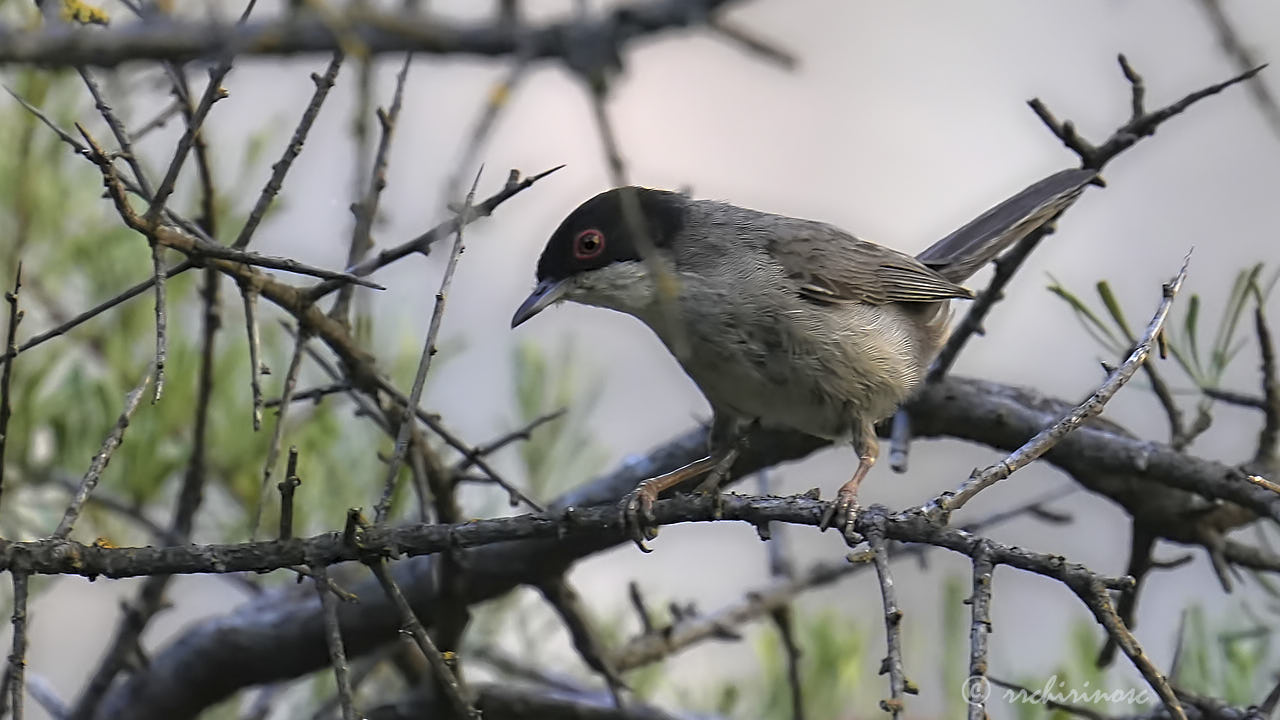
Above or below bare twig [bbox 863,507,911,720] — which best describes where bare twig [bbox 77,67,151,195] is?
above

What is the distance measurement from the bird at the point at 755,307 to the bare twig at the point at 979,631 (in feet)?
4.65

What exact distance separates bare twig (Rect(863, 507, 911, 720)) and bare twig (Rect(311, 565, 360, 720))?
30.8 inches

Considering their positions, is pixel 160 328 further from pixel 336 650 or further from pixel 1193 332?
pixel 1193 332

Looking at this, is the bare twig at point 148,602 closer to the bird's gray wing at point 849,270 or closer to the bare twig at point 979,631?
the bird's gray wing at point 849,270

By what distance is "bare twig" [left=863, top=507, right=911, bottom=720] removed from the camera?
1791 mm

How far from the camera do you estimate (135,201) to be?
4.52 m

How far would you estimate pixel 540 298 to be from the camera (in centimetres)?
386

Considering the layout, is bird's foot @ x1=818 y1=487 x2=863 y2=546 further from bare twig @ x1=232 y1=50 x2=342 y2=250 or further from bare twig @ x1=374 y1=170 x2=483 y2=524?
bare twig @ x1=232 y1=50 x2=342 y2=250

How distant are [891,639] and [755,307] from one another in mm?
2027

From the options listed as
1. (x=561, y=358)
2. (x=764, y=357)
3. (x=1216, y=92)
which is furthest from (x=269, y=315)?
(x=1216, y=92)

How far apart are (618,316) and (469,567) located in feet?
3.22

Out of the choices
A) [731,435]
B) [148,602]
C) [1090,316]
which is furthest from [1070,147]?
[148,602]

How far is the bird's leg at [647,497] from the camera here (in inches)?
124

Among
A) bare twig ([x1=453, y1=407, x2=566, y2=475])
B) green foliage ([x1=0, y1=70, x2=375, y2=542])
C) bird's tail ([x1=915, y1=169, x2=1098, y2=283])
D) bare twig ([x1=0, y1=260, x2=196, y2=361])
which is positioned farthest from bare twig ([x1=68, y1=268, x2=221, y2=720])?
bird's tail ([x1=915, y1=169, x2=1098, y2=283])
